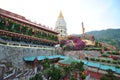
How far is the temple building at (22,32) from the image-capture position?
1827cm

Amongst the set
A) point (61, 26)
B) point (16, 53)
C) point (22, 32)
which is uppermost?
point (61, 26)

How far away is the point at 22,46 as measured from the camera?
1703 cm

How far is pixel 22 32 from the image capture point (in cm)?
2095

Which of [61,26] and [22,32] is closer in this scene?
[22,32]

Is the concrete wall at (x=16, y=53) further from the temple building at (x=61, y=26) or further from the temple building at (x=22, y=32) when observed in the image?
the temple building at (x=61, y=26)

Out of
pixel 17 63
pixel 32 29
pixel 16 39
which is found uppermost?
pixel 32 29

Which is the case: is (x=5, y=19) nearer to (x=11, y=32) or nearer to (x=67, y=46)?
(x=11, y=32)

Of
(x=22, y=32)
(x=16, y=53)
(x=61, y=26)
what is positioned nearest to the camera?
(x=16, y=53)

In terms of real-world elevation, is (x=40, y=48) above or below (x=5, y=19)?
below

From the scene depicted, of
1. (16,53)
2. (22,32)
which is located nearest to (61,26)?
(22,32)

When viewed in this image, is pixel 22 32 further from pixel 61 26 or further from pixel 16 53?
pixel 61 26

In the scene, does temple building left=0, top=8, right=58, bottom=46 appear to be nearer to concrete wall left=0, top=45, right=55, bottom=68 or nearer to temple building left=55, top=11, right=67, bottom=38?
concrete wall left=0, top=45, right=55, bottom=68

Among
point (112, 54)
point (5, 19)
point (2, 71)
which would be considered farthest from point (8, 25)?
point (112, 54)

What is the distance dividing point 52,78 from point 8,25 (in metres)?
11.9
